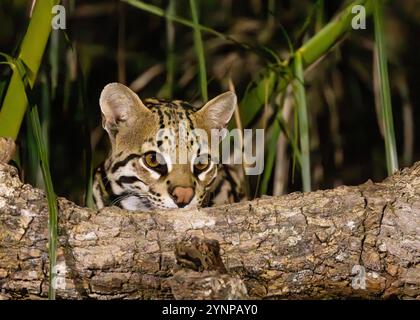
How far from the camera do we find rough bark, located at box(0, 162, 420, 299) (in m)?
3.13

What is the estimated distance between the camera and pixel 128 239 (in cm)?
317

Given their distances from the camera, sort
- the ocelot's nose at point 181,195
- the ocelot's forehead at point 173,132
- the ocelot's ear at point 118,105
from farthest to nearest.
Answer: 1. the ocelot's ear at point 118,105
2. the ocelot's forehead at point 173,132
3. the ocelot's nose at point 181,195

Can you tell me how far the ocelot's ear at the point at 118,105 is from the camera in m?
4.07

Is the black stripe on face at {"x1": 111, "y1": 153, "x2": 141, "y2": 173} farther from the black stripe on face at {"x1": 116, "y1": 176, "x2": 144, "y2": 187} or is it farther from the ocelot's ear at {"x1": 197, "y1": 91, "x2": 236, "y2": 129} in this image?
the ocelot's ear at {"x1": 197, "y1": 91, "x2": 236, "y2": 129}

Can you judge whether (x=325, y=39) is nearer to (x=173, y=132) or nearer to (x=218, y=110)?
(x=218, y=110)

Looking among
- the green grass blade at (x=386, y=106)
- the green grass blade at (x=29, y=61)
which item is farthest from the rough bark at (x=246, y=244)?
the green grass blade at (x=29, y=61)

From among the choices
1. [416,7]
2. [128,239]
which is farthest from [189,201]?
[416,7]

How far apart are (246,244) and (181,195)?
693 mm

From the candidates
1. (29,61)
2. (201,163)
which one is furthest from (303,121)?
(29,61)

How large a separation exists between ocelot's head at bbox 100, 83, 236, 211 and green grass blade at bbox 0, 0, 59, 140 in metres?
0.43

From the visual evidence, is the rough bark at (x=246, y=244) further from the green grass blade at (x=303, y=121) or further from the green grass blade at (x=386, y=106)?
the green grass blade at (x=303, y=121)

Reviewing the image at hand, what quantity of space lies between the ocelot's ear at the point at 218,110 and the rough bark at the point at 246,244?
990 mm

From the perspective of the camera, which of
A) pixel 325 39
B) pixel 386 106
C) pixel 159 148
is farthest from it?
pixel 325 39

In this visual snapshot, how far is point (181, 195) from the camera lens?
152 inches
